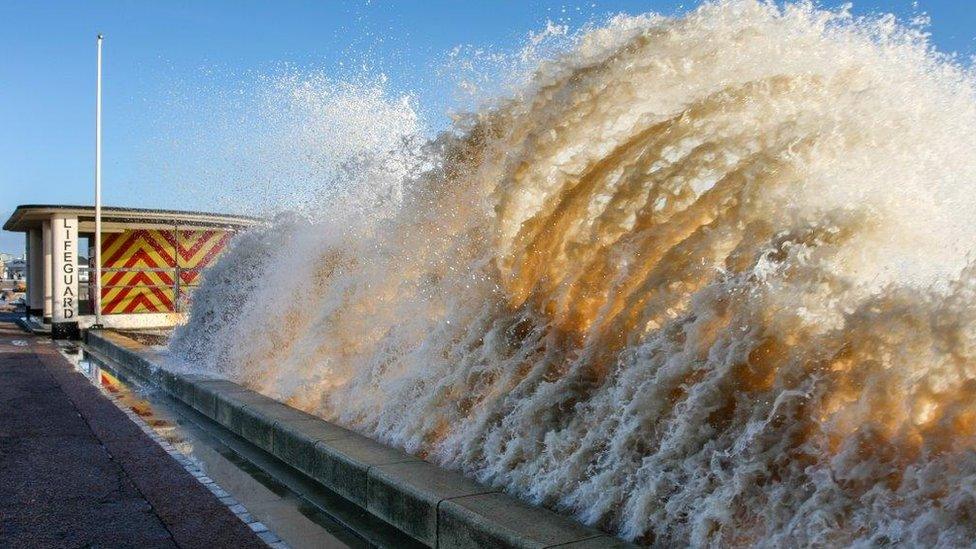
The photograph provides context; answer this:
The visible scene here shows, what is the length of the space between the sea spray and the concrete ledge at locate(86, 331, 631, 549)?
308 mm

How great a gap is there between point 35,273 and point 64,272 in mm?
3809

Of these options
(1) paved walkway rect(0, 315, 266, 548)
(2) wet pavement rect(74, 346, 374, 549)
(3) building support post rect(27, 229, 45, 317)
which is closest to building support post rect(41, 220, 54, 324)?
(3) building support post rect(27, 229, 45, 317)

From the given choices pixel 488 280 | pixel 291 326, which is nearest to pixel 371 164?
pixel 291 326

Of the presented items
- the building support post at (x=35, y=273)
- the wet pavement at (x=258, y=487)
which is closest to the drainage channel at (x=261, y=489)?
the wet pavement at (x=258, y=487)

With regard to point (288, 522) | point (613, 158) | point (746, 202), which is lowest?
point (288, 522)

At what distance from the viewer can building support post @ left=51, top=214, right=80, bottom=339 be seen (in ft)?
57.0

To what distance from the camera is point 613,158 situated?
569 cm

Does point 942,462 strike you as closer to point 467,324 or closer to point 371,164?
point 467,324

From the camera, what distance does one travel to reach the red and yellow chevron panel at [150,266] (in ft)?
61.1

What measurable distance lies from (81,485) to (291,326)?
399cm

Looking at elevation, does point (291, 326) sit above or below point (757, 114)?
below

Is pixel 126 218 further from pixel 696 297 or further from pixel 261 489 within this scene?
pixel 696 297

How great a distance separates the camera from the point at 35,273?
2039 centimetres

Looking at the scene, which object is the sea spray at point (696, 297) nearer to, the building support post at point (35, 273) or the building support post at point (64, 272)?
the building support post at point (64, 272)
